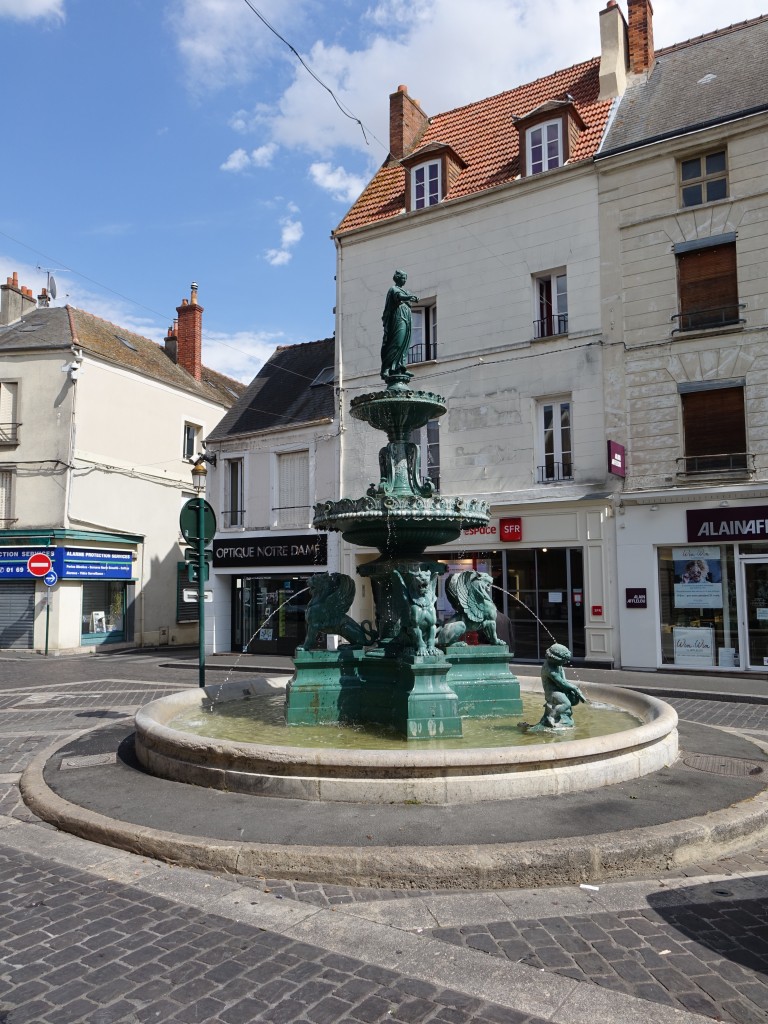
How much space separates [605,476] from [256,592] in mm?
10699

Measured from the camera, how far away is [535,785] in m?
5.37

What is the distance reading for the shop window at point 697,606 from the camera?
1513 centimetres

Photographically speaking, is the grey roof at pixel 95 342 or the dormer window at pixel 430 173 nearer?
the dormer window at pixel 430 173

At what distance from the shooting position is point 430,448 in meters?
19.1

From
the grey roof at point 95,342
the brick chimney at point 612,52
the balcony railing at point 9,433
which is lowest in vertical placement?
the balcony railing at point 9,433

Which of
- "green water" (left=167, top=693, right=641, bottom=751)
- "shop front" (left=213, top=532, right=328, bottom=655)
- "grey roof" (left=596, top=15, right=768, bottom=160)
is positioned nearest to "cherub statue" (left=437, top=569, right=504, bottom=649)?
"green water" (left=167, top=693, right=641, bottom=751)

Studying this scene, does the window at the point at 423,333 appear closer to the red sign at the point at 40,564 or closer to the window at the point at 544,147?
the window at the point at 544,147

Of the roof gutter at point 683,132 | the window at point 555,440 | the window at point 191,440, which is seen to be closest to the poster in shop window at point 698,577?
the window at point 555,440

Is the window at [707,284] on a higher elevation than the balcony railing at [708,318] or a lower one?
higher

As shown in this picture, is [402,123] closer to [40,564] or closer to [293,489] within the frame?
[293,489]

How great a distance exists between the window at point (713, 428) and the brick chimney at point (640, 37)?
943cm

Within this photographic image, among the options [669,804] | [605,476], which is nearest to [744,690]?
[605,476]

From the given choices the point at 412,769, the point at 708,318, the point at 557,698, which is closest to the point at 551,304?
the point at 708,318

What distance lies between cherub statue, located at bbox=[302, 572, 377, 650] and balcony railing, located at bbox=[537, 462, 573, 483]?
9906 mm
